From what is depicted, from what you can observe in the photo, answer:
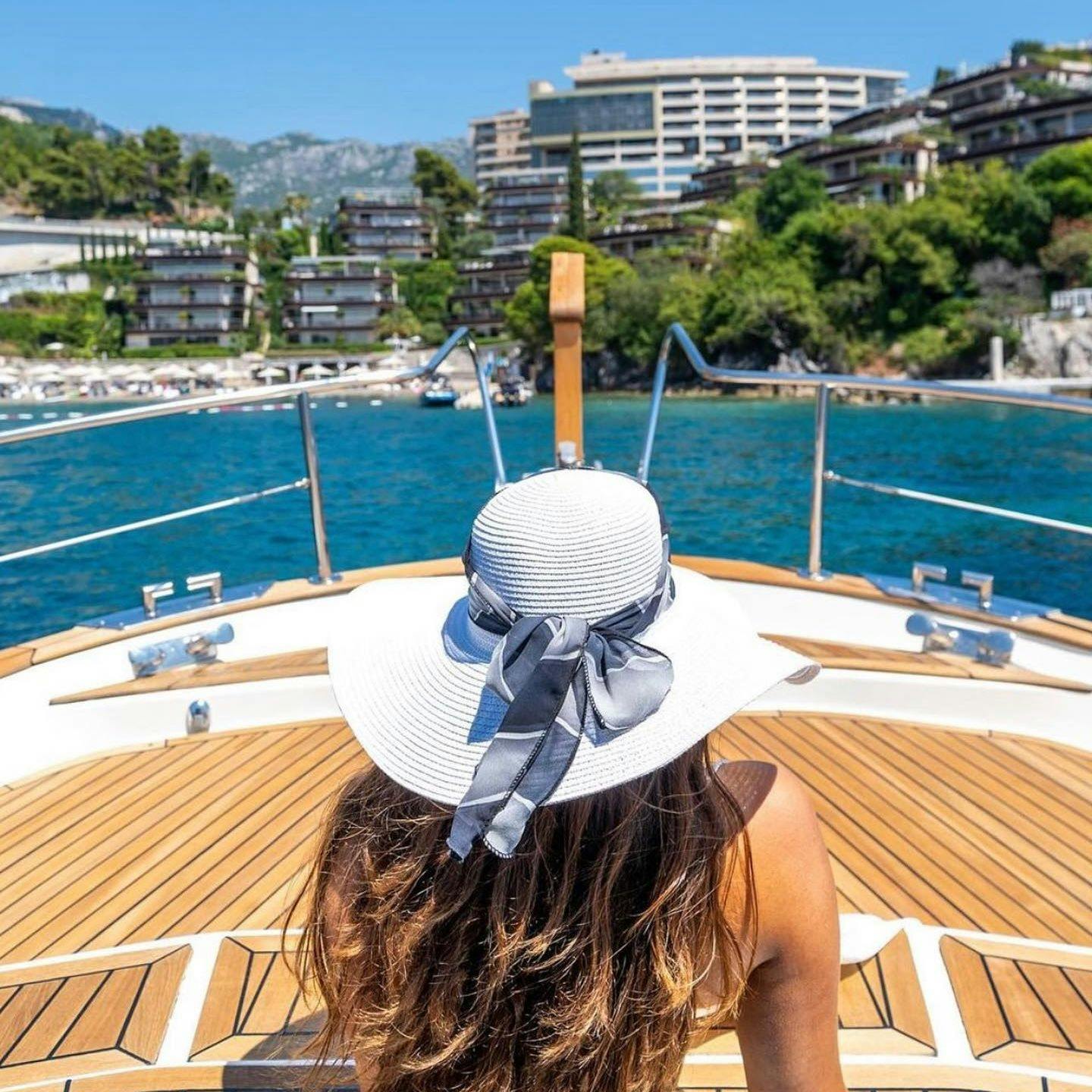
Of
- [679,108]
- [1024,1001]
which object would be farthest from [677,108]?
[1024,1001]

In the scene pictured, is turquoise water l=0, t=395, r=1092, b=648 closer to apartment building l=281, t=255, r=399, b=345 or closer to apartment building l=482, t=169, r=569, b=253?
apartment building l=281, t=255, r=399, b=345

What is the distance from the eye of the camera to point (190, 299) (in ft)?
181

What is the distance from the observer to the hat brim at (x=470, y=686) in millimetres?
663

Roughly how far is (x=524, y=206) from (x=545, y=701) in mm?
69858

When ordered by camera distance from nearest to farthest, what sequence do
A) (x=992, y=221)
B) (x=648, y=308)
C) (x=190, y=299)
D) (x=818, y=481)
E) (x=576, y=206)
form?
1. (x=818, y=481)
2. (x=992, y=221)
3. (x=648, y=308)
4. (x=576, y=206)
5. (x=190, y=299)

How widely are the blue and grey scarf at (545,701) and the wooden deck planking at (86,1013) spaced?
0.91 metres

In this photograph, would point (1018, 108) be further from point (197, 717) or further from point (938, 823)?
point (197, 717)

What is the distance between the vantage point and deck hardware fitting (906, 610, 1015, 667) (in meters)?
2.33

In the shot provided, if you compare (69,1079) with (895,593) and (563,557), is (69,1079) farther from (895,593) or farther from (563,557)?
(895,593)

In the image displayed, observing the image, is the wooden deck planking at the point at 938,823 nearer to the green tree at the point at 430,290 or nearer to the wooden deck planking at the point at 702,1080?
the wooden deck planking at the point at 702,1080

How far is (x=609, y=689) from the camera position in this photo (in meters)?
Result: 0.67

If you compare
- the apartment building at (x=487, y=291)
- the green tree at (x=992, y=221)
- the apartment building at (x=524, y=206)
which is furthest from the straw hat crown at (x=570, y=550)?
the apartment building at (x=524, y=206)

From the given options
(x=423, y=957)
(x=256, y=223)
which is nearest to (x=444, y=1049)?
(x=423, y=957)

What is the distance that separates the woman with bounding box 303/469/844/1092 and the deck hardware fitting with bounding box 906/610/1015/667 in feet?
5.91
